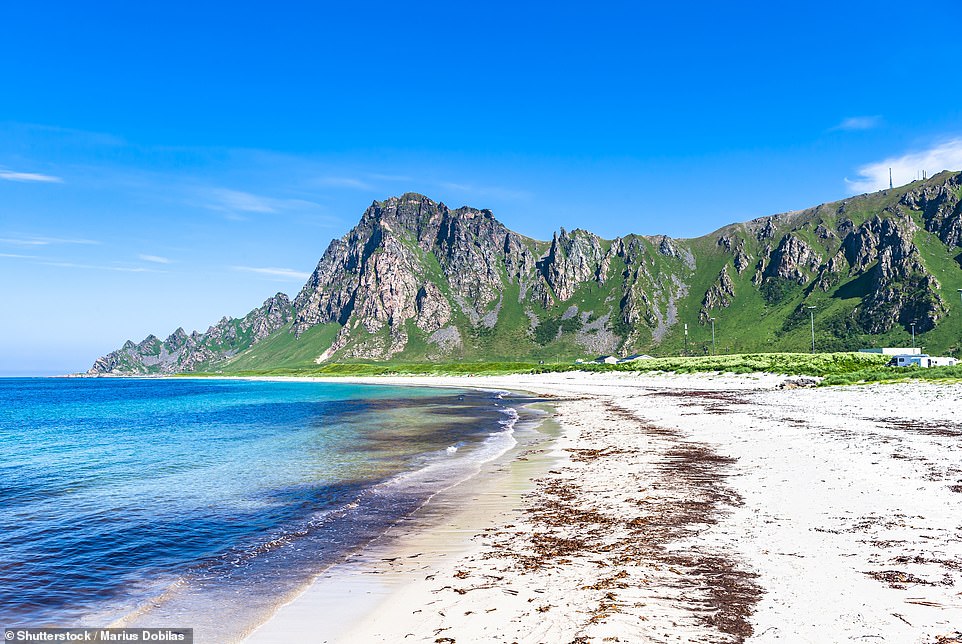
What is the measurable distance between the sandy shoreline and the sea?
81.2 inches

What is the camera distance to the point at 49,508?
2006 cm

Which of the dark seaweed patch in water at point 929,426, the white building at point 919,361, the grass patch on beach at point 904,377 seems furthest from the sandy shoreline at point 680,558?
the white building at point 919,361

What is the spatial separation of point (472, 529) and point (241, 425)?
46.8m

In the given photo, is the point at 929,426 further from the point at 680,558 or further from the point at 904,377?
the point at 904,377

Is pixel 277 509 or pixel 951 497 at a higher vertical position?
pixel 951 497

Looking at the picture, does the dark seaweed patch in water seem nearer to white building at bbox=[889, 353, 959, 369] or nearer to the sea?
the sea

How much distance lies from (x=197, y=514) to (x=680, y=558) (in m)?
16.1

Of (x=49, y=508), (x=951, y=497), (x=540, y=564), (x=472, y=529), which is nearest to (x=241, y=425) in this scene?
(x=49, y=508)

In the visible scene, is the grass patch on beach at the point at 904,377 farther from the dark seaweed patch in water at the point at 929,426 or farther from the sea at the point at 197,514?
the sea at the point at 197,514

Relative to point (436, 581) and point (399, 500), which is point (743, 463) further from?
point (436, 581)

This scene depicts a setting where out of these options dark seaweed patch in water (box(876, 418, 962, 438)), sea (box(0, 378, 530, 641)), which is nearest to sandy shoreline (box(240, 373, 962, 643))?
sea (box(0, 378, 530, 641))

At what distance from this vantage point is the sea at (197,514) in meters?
11.5

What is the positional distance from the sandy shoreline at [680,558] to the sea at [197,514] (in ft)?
6.77

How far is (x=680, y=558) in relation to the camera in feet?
36.3
